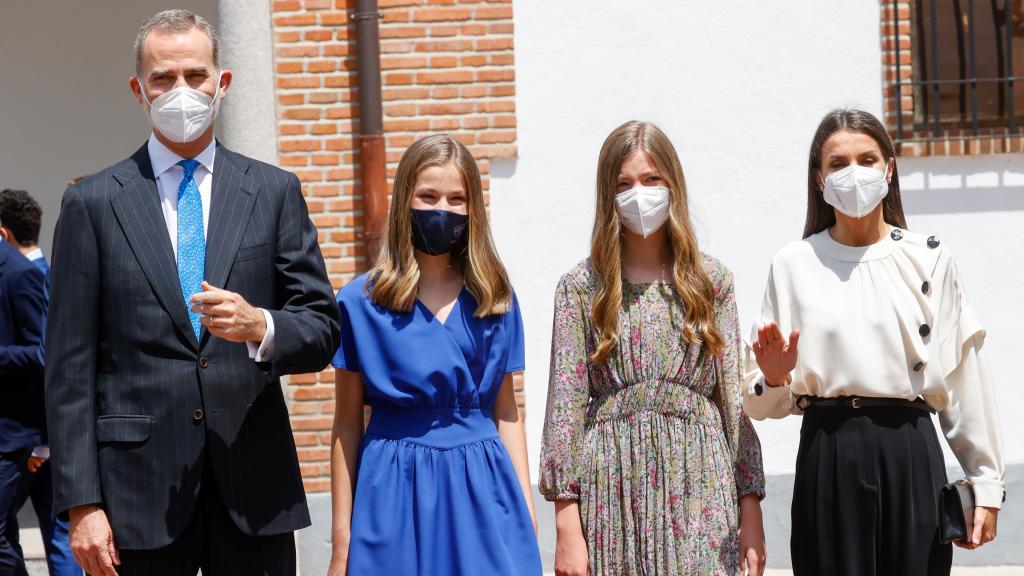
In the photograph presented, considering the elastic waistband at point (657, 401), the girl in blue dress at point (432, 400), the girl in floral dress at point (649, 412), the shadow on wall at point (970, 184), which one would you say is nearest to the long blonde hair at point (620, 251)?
the girl in floral dress at point (649, 412)

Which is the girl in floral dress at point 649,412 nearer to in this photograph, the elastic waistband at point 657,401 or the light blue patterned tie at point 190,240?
the elastic waistband at point 657,401

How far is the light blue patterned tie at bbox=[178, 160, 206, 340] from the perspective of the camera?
3.26 meters

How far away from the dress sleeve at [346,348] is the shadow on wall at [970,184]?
163 inches

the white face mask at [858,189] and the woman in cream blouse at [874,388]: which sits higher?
the white face mask at [858,189]

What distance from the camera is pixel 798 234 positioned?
6.86 m

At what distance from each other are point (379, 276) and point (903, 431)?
1.61m

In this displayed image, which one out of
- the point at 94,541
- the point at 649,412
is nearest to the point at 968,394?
the point at 649,412

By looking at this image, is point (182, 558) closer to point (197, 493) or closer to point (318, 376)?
point (197, 493)

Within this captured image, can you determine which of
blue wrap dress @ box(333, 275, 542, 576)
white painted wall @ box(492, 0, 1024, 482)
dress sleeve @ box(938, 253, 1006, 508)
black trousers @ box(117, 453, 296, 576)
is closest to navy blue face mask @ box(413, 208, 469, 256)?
blue wrap dress @ box(333, 275, 542, 576)

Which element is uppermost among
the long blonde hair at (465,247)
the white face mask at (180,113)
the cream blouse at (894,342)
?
the white face mask at (180,113)

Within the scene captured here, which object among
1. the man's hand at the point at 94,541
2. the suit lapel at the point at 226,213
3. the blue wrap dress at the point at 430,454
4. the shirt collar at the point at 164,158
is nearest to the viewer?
the man's hand at the point at 94,541

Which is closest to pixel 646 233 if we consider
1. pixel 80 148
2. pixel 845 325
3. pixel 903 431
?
pixel 845 325

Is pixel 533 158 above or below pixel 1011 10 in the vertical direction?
below

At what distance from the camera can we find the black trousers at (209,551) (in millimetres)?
3217
